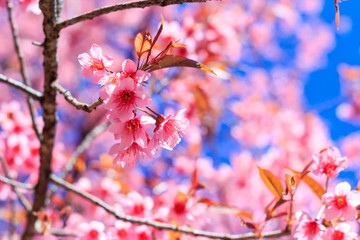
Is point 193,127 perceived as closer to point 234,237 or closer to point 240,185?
point 240,185

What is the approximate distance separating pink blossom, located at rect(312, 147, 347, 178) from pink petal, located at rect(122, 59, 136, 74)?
0.67 metres

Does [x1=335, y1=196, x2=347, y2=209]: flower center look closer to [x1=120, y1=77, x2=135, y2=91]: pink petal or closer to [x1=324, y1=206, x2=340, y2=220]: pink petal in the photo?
[x1=324, y1=206, x2=340, y2=220]: pink petal

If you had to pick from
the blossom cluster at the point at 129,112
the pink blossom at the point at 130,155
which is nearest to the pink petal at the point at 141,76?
the blossom cluster at the point at 129,112

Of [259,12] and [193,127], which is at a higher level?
[259,12]

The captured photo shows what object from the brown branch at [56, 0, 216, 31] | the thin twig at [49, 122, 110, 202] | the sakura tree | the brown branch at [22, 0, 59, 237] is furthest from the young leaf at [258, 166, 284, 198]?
the thin twig at [49, 122, 110, 202]

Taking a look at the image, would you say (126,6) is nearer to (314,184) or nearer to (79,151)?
(314,184)

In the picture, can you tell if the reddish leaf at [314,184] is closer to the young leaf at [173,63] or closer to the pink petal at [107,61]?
the young leaf at [173,63]

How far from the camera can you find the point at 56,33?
0.98 meters

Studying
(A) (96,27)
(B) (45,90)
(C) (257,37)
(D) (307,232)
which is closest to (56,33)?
(B) (45,90)

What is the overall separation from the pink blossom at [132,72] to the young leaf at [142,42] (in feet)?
0.13

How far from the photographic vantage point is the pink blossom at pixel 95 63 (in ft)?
2.55

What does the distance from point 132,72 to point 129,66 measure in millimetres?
17

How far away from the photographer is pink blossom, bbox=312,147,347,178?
1.06 meters

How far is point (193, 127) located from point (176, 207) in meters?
1.93
